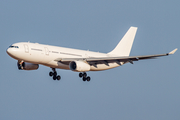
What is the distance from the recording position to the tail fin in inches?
2474

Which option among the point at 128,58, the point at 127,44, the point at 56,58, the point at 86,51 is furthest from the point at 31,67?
the point at 127,44

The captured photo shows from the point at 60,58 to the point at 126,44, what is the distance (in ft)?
57.3

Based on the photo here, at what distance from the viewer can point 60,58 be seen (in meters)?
51.1

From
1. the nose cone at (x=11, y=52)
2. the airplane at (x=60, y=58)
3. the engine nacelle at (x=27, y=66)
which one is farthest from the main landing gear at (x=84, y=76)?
the nose cone at (x=11, y=52)

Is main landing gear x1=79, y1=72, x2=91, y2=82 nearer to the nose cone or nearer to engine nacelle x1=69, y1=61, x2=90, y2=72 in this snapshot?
engine nacelle x1=69, y1=61, x2=90, y2=72

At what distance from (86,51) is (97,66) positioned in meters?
2.96

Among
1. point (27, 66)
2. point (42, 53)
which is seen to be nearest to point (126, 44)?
point (27, 66)

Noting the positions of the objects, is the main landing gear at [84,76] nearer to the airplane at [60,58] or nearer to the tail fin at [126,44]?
the airplane at [60,58]

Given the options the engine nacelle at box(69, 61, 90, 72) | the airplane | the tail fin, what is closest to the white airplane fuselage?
the airplane

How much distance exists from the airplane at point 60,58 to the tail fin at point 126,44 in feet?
15.8

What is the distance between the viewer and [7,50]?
47.4m

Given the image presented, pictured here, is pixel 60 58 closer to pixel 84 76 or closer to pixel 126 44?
pixel 84 76

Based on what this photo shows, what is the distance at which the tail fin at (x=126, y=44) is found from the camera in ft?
206

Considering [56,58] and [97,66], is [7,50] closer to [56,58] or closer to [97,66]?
[56,58]
